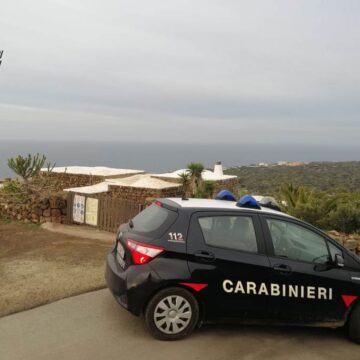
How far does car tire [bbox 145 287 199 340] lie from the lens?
185 inches

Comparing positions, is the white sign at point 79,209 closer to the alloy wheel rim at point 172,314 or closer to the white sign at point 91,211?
the white sign at point 91,211

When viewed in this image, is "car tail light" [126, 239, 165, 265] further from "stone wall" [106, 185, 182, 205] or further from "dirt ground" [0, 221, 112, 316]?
"stone wall" [106, 185, 182, 205]

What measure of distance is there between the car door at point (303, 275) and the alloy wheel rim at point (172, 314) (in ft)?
3.14

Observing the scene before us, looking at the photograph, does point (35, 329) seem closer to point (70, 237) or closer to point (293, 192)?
point (70, 237)

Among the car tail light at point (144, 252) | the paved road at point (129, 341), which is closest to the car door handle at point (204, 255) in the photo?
the car tail light at point (144, 252)

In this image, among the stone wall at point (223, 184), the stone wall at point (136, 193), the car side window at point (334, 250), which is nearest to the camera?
the car side window at point (334, 250)

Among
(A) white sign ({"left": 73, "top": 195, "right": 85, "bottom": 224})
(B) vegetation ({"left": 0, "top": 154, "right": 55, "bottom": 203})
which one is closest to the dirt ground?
(A) white sign ({"left": 73, "top": 195, "right": 85, "bottom": 224})

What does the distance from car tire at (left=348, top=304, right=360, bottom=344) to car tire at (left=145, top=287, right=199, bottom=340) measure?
179 cm

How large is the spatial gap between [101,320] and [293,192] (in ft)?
28.5

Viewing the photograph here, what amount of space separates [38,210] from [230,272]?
10073 millimetres

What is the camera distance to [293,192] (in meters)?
12.8

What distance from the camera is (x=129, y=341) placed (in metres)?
4.77

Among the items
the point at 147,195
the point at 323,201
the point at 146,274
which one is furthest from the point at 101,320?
the point at 147,195

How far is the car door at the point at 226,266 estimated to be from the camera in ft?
15.7
